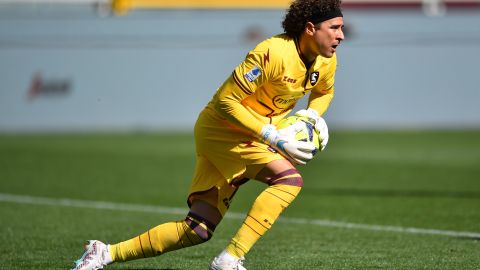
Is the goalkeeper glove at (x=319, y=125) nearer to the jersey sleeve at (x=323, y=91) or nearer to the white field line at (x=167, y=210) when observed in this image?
the jersey sleeve at (x=323, y=91)

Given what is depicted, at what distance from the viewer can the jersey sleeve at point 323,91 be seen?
673 cm

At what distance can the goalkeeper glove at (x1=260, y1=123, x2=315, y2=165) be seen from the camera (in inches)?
239

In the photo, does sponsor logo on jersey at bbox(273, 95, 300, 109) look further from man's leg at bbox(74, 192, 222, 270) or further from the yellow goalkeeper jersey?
man's leg at bbox(74, 192, 222, 270)

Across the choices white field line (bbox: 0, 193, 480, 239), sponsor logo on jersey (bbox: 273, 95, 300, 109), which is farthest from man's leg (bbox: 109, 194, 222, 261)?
white field line (bbox: 0, 193, 480, 239)

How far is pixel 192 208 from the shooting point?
6590 millimetres

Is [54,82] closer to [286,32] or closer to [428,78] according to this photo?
[428,78]

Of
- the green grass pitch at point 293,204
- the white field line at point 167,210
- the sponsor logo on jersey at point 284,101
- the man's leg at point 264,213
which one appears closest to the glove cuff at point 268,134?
the man's leg at point 264,213

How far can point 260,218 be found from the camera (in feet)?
20.0

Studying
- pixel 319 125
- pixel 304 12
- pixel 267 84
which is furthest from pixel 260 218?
pixel 304 12

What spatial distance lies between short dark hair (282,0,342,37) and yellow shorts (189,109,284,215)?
0.81 m

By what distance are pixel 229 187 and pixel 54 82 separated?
1950 cm

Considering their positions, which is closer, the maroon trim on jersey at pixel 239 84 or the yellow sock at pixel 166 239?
the maroon trim on jersey at pixel 239 84

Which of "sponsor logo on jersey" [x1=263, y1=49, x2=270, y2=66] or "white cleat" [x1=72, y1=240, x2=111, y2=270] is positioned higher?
"sponsor logo on jersey" [x1=263, y1=49, x2=270, y2=66]

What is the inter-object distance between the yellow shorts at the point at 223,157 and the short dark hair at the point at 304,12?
81 cm
